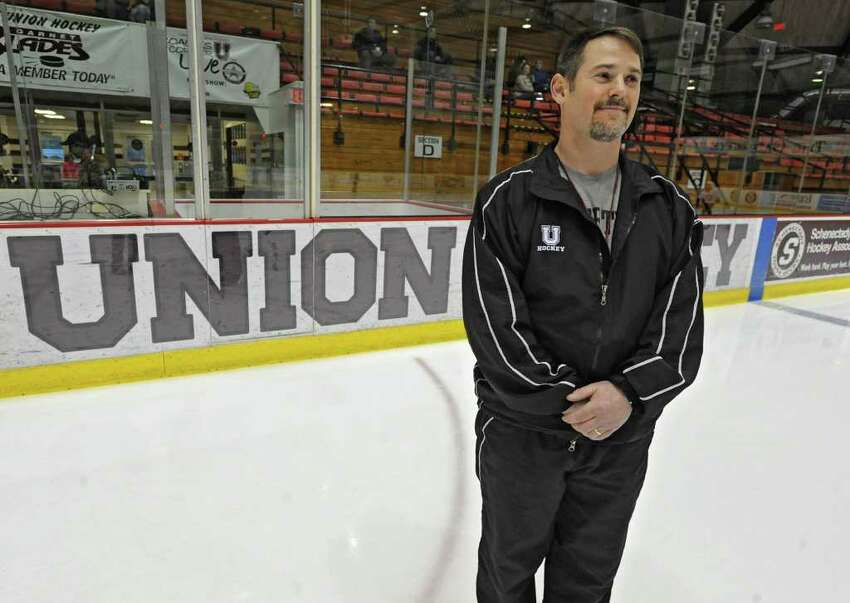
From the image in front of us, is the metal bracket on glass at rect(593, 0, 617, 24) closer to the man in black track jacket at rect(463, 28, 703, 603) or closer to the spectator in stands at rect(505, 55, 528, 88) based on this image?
the spectator in stands at rect(505, 55, 528, 88)

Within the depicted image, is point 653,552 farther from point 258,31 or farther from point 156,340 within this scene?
point 258,31

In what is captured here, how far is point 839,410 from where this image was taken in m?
3.14

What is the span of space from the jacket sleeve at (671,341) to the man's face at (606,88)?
0.27 m

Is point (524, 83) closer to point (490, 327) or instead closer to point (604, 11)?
point (604, 11)

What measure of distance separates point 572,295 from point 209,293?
2.72 m

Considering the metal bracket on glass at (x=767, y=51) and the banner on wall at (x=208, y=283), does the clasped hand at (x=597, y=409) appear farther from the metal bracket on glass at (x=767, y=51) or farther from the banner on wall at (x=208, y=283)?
the metal bracket on glass at (x=767, y=51)

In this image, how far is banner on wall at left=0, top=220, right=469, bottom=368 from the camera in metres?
2.92

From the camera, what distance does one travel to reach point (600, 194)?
44.8 inches

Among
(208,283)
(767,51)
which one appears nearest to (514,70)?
(208,283)

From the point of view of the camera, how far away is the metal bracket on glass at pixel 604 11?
607 centimetres

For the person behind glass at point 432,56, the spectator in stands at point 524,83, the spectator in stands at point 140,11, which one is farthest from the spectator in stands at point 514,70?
the spectator in stands at point 140,11

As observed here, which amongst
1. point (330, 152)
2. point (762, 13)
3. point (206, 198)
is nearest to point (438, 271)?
point (330, 152)

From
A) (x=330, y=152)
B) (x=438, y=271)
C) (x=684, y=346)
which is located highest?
(x=330, y=152)

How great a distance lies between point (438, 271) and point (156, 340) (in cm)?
189
